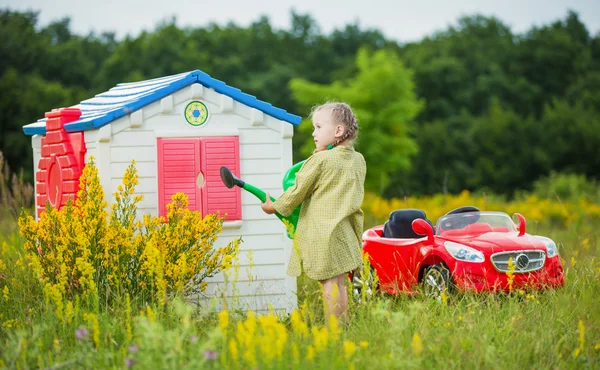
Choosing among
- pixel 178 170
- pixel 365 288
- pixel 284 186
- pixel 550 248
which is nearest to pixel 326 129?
pixel 284 186

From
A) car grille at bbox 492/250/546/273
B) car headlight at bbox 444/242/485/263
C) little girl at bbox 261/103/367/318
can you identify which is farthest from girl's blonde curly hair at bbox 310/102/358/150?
car grille at bbox 492/250/546/273

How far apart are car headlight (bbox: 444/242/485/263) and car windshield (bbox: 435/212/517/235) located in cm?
51

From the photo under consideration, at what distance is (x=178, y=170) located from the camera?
22.3 feet

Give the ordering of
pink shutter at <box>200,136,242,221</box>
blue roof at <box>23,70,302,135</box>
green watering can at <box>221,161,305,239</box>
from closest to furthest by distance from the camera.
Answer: green watering can at <box>221,161,305,239</box>, blue roof at <box>23,70,302,135</box>, pink shutter at <box>200,136,242,221</box>

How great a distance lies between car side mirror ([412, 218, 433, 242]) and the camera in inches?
280

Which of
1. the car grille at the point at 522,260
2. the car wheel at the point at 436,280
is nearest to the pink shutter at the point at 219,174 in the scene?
the car wheel at the point at 436,280

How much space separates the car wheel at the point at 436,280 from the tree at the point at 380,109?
32.1 meters

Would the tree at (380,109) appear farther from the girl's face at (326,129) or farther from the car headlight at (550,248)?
the girl's face at (326,129)

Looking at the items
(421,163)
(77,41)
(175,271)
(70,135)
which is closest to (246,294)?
(175,271)

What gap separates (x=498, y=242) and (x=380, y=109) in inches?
1367

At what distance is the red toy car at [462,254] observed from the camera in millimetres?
6691

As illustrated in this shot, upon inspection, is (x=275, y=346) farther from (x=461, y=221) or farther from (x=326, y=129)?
(x=461, y=221)

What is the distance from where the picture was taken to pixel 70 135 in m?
7.06

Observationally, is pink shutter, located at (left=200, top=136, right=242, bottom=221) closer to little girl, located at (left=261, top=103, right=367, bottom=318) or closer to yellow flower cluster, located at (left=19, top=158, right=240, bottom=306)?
yellow flower cluster, located at (left=19, top=158, right=240, bottom=306)
